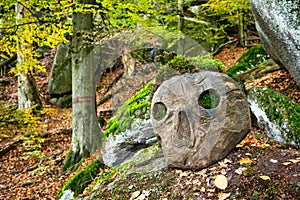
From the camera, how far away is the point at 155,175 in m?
3.56

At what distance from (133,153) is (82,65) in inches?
102

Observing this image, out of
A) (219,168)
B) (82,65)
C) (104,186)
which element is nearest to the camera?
(219,168)

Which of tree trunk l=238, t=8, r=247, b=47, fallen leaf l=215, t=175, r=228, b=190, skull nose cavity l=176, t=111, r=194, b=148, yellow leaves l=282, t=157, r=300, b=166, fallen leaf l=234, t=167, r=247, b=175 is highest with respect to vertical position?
tree trunk l=238, t=8, r=247, b=47

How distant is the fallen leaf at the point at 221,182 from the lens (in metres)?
2.86

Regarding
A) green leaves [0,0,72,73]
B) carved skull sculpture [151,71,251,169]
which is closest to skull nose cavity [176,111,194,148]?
carved skull sculpture [151,71,251,169]

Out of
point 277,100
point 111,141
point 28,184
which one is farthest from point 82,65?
point 277,100

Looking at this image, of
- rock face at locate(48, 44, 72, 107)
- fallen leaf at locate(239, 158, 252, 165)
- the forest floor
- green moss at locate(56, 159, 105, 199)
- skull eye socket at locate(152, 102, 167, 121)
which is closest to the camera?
the forest floor

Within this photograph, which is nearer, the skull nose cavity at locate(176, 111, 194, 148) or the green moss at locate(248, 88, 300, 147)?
the skull nose cavity at locate(176, 111, 194, 148)

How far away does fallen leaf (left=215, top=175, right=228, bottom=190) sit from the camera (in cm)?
286

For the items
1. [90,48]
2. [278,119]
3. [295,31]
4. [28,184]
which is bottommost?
[28,184]

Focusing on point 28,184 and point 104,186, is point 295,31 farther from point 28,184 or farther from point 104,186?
point 28,184

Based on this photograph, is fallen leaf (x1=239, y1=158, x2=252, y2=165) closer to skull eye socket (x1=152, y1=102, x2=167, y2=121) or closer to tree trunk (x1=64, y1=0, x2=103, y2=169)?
skull eye socket (x1=152, y1=102, x2=167, y2=121)

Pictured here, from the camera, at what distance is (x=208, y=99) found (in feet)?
11.2

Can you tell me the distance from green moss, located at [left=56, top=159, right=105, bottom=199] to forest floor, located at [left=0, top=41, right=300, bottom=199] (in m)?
Answer: 0.83
